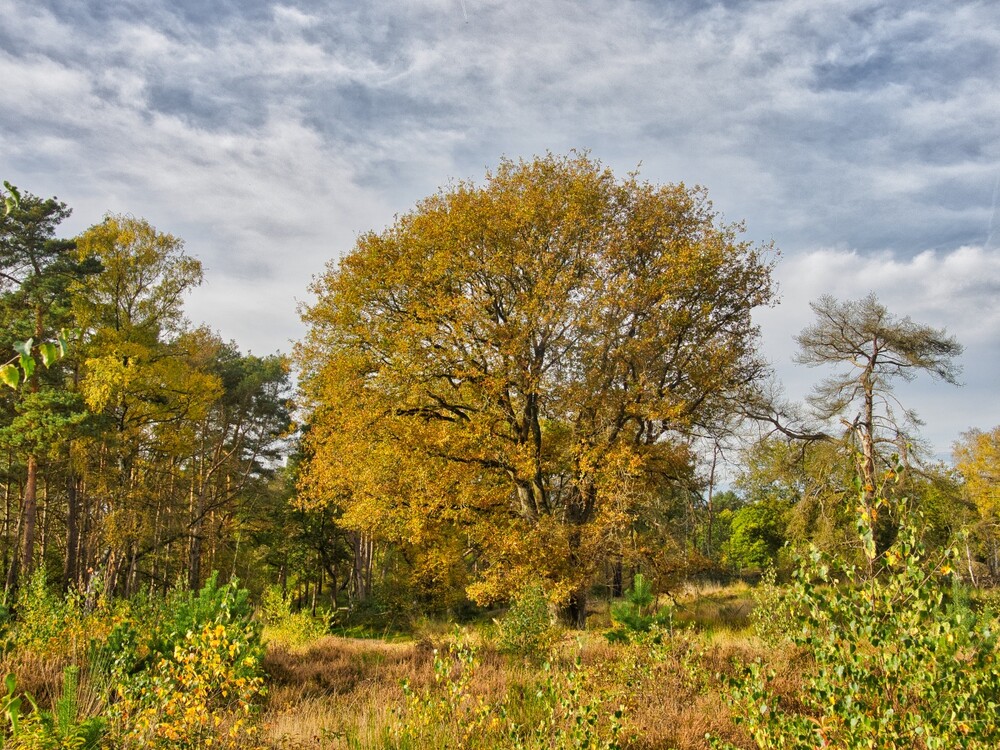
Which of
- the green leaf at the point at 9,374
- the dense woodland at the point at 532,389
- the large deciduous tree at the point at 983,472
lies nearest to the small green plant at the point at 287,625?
the dense woodland at the point at 532,389

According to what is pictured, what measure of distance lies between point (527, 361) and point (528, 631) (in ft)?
21.3

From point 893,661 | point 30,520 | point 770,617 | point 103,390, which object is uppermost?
point 103,390

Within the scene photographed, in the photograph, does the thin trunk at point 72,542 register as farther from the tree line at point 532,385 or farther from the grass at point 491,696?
the grass at point 491,696

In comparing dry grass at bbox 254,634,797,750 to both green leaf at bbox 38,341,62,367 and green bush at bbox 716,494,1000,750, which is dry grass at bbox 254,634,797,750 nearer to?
green bush at bbox 716,494,1000,750

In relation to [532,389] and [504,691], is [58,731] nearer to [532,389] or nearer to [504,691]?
[504,691]

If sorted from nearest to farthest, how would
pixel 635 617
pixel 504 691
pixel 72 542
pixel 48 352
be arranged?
pixel 48 352 < pixel 504 691 < pixel 635 617 < pixel 72 542

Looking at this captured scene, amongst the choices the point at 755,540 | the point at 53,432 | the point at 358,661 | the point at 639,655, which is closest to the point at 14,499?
the point at 53,432

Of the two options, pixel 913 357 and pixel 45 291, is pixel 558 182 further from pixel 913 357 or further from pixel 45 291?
pixel 45 291

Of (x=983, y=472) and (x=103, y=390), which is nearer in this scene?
(x=103, y=390)

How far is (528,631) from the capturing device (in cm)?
949

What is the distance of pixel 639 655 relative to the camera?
739 cm

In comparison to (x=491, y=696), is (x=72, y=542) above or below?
above

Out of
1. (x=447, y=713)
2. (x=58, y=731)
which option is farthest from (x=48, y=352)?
(x=447, y=713)

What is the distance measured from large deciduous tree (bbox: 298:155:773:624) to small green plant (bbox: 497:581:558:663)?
278cm
